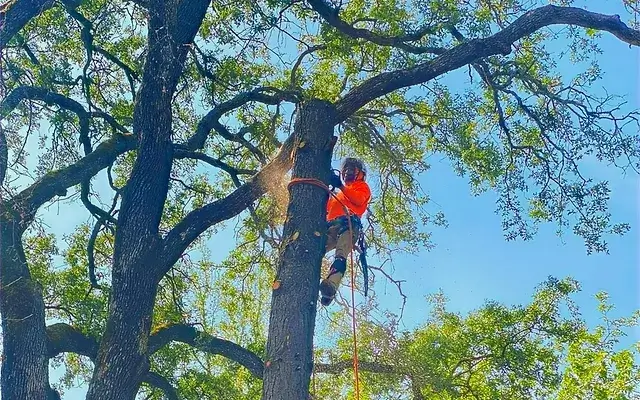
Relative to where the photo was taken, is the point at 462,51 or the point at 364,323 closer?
the point at 462,51

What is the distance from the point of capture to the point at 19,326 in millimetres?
5781

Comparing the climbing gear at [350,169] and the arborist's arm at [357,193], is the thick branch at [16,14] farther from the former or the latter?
the arborist's arm at [357,193]

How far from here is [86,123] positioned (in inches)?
314

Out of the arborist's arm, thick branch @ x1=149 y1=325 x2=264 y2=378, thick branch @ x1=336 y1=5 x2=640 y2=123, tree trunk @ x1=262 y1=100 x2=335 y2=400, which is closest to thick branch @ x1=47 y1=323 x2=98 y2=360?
thick branch @ x1=149 y1=325 x2=264 y2=378

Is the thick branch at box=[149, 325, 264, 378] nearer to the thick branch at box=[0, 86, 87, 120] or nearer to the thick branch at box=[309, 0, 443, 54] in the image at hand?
the thick branch at box=[0, 86, 87, 120]

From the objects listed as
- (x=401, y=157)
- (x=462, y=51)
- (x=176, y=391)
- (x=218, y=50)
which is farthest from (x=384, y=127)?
(x=176, y=391)

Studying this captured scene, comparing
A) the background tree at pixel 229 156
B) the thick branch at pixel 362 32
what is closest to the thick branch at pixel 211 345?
the background tree at pixel 229 156

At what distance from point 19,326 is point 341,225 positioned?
276cm

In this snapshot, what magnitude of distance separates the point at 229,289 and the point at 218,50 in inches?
141

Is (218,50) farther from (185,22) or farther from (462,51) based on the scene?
(462,51)

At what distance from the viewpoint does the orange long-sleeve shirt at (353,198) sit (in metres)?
5.41

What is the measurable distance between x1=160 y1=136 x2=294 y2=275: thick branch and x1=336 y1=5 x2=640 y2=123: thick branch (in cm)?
82

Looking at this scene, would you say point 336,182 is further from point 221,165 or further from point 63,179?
point 221,165

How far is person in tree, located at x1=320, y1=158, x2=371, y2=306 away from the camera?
527 cm
